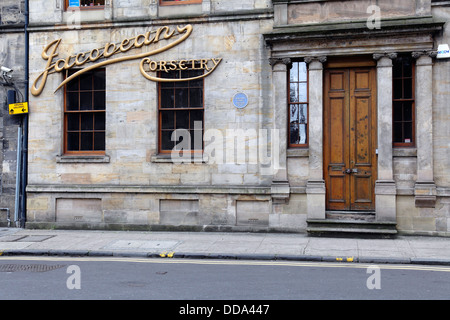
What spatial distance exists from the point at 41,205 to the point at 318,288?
9.86 m

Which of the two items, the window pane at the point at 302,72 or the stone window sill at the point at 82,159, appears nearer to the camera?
the window pane at the point at 302,72

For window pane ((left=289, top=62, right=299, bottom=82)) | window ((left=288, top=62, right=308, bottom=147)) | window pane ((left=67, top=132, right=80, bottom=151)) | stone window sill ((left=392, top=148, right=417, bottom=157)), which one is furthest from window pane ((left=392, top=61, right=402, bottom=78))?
window pane ((left=67, top=132, right=80, bottom=151))

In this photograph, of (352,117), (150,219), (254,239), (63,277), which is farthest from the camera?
(150,219)

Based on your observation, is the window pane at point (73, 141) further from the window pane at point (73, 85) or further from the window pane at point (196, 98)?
the window pane at point (196, 98)

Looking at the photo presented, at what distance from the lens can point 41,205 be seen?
15.2 m

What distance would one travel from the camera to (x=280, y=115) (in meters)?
13.9

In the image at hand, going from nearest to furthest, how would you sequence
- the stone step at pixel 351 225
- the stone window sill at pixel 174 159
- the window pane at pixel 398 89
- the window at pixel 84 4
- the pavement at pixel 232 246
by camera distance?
the pavement at pixel 232 246 < the stone step at pixel 351 225 < the window pane at pixel 398 89 < the stone window sill at pixel 174 159 < the window at pixel 84 4

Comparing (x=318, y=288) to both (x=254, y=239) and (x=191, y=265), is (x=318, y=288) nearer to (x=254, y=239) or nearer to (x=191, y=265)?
(x=191, y=265)

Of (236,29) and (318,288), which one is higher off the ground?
(236,29)

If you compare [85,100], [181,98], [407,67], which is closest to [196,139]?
[181,98]

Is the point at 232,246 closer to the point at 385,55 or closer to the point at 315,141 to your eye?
the point at 315,141

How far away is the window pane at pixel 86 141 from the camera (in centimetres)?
1516

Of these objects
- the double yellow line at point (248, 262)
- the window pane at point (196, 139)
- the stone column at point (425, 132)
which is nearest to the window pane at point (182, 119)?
the window pane at point (196, 139)

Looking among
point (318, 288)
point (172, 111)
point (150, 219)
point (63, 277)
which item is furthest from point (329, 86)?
point (63, 277)
